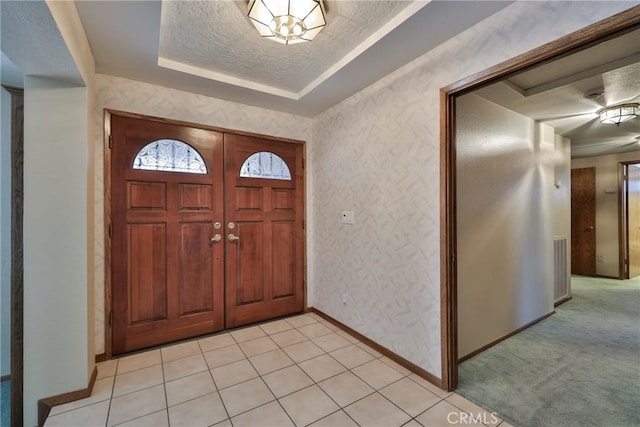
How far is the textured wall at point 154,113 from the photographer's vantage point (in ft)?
7.08

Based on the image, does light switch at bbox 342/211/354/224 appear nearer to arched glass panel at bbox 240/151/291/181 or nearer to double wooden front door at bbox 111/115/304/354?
double wooden front door at bbox 111/115/304/354

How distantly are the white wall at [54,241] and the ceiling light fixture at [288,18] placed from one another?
127cm

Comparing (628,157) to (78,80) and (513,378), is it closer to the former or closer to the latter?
(513,378)

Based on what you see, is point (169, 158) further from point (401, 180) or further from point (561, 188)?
point (561, 188)

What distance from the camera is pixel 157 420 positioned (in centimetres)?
154

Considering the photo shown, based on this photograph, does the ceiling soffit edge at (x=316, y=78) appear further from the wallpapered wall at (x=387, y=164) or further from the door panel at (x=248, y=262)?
the door panel at (x=248, y=262)

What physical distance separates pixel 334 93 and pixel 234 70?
952 mm

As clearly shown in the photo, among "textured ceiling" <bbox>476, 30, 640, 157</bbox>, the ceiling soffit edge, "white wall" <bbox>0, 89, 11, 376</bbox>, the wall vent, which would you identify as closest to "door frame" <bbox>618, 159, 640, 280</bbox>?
"textured ceiling" <bbox>476, 30, 640, 157</bbox>

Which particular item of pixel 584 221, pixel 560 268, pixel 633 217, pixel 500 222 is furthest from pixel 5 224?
pixel 633 217

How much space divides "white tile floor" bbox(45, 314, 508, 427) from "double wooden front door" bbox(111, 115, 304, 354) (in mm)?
348

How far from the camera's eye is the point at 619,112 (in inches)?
111

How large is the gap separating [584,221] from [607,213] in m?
0.37

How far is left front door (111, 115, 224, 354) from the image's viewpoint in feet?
7.40

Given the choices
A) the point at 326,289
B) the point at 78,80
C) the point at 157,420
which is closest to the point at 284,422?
the point at 157,420
